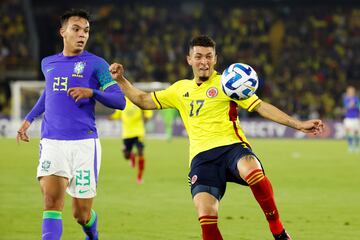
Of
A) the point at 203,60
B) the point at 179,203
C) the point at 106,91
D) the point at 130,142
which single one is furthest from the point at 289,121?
the point at 130,142

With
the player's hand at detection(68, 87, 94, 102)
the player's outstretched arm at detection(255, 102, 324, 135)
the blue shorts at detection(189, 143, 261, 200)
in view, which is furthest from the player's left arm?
the player's outstretched arm at detection(255, 102, 324, 135)

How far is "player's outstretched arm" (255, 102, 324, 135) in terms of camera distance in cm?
750

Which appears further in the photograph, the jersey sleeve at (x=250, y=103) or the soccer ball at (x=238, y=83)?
the jersey sleeve at (x=250, y=103)

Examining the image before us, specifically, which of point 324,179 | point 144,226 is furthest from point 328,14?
Answer: point 144,226

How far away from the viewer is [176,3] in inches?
1839

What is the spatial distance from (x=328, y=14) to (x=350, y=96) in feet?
57.9

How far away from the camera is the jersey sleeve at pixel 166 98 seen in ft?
27.5

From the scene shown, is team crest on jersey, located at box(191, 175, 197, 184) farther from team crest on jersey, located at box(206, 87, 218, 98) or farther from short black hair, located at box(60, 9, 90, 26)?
short black hair, located at box(60, 9, 90, 26)

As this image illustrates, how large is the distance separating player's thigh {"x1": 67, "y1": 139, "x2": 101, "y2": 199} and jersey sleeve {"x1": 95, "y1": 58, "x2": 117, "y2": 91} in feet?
1.87

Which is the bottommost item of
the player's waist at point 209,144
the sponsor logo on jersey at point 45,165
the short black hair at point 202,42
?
the sponsor logo on jersey at point 45,165

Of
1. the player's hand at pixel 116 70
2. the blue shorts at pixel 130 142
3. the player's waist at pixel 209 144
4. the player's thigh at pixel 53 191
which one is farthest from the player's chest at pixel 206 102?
the blue shorts at pixel 130 142

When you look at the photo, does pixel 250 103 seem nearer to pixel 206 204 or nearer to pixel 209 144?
pixel 209 144

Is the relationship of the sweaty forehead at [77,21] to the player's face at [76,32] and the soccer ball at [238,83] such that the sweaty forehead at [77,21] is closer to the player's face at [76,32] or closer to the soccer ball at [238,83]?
the player's face at [76,32]

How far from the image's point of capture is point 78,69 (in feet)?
26.1
